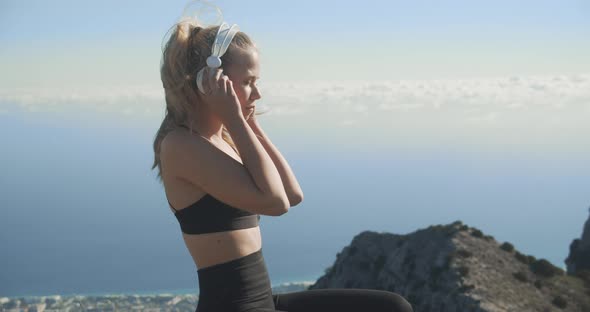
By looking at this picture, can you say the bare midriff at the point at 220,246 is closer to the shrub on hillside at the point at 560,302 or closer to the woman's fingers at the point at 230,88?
the woman's fingers at the point at 230,88

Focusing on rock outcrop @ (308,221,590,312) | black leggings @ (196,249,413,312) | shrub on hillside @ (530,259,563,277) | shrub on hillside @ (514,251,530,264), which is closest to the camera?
black leggings @ (196,249,413,312)

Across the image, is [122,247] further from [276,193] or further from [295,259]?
[276,193]

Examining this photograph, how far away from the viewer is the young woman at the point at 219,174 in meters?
3.58

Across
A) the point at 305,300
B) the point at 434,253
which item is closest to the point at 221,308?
the point at 305,300

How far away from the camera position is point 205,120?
395cm

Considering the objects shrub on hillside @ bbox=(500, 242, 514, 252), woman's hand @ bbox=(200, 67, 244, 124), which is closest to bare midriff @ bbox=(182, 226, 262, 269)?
woman's hand @ bbox=(200, 67, 244, 124)

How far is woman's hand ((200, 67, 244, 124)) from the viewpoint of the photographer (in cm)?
363

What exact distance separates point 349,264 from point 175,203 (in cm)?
2082

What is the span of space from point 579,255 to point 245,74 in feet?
107

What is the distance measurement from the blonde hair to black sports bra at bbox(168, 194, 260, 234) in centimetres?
52

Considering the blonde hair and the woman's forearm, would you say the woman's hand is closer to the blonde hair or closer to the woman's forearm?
the blonde hair

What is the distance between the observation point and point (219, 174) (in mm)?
3572

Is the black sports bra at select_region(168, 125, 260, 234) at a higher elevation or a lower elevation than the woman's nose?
lower

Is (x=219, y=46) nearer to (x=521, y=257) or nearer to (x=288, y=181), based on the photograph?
(x=288, y=181)
